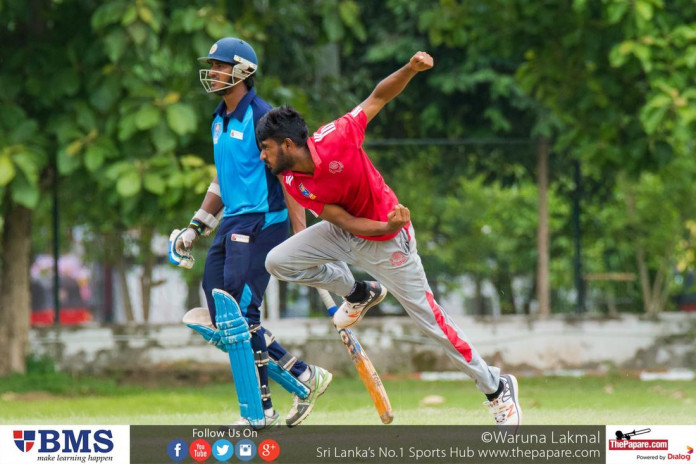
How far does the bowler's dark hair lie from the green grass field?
2433 mm

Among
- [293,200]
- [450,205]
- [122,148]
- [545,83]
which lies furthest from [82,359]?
[293,200]

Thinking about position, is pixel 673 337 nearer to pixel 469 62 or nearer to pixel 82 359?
pixel 469 62

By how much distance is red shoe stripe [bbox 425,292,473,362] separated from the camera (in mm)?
6512

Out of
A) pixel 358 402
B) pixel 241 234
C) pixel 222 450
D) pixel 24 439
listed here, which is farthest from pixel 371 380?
pixel 358 402

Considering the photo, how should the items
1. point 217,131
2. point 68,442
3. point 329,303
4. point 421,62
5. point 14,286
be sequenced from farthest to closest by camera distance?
point 14,286, point 329,303, point 217,131, point 421,62, point 68,442

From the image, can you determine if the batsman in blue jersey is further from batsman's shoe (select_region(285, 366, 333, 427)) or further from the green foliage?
the green foliage

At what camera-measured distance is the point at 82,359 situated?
1274 centimetres

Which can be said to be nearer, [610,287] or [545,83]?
[545,83]

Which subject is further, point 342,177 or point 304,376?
point 304,376

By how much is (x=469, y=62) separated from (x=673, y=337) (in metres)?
3.88

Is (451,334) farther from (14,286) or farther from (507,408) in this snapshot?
(14,286)

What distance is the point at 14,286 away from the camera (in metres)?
12.3

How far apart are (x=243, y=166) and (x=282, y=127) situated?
2.26 feet

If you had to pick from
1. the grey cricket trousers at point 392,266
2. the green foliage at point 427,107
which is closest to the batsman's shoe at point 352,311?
the grey cricket trousers at point 392,266
